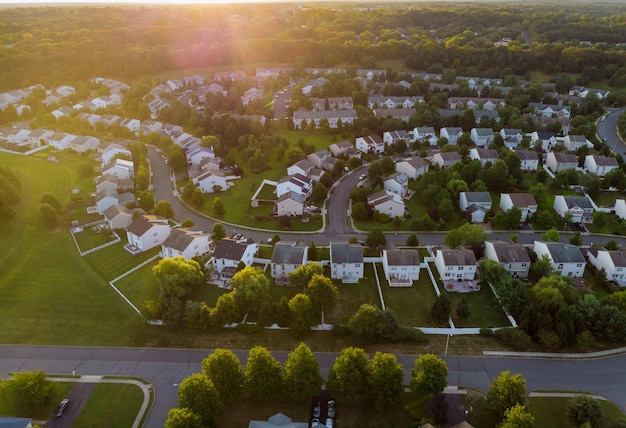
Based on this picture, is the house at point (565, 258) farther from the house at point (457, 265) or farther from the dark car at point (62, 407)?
the dark car at point (62, 407)

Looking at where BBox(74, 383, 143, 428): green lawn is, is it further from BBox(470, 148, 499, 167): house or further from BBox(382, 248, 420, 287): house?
BBox(470, 148, 499, 167): house

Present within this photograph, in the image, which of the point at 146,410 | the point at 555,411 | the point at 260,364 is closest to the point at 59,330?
the point at 146,410

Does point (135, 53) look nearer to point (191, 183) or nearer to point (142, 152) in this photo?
point (142, 152)

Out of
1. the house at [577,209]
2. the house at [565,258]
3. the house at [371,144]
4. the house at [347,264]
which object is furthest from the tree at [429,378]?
the house at [371,144]

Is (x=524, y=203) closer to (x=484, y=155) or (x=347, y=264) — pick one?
(x=484, y=155)

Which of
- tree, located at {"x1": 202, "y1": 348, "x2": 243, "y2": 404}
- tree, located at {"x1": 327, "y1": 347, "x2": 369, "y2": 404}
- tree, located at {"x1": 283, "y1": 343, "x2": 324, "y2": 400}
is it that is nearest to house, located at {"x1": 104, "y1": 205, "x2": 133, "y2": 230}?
tree, located at {"x1": 202, "y1": 348, "x2": 243, "y2": 404}

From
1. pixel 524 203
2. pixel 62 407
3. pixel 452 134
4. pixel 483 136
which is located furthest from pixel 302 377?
pixel 483 136
